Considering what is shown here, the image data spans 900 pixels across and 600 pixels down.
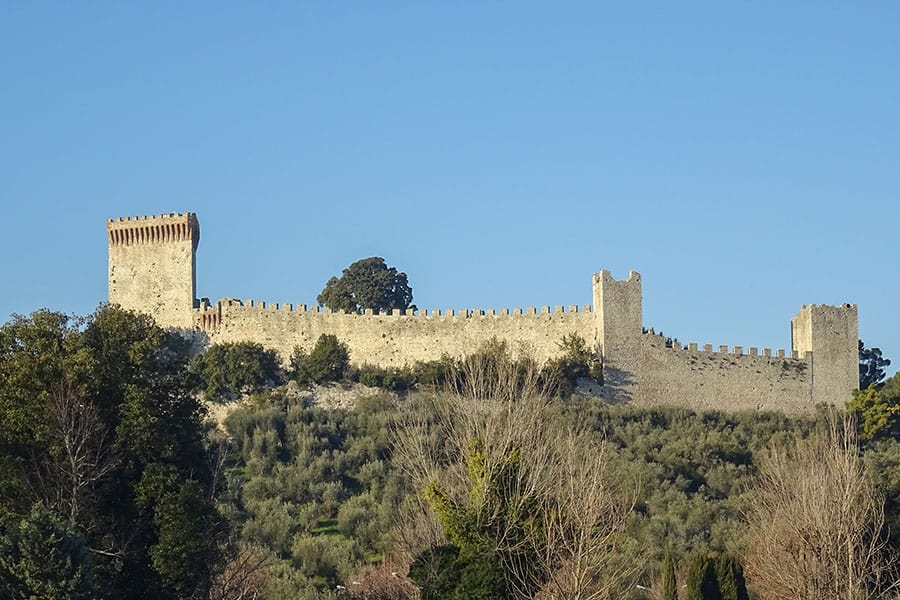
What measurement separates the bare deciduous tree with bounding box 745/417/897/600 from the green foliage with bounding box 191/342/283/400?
1846cm

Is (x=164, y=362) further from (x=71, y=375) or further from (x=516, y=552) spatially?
(x=516, y=552)

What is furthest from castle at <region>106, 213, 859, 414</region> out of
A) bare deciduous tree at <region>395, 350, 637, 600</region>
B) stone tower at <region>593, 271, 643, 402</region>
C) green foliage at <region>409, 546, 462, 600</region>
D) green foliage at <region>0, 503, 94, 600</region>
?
green foliage at <region>0, 503, 94, 600</region>

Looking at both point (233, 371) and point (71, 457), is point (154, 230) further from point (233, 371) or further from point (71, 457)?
point (71, 457)

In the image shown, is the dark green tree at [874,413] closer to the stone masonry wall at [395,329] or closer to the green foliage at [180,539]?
the stone masonry wall at [395,329]

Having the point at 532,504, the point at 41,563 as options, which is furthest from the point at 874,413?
the point at 41,563

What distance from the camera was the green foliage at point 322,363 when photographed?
182ft

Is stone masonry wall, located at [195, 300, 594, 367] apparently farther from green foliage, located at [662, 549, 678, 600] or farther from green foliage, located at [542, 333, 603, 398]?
green foliage, located at [662, 549, 678, 600]

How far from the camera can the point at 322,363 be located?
182 feet

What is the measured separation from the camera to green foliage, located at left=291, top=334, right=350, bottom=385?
182 ft

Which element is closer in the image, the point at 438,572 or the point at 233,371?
the point at 438,572

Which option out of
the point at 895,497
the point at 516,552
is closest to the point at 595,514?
the point at 516,552

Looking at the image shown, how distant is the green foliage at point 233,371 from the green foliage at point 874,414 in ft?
55.5

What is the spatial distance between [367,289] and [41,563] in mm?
32148

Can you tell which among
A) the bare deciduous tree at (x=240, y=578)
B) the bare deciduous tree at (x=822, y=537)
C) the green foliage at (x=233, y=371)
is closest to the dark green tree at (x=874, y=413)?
the bare deciduous tree at (x=822, y=537)
